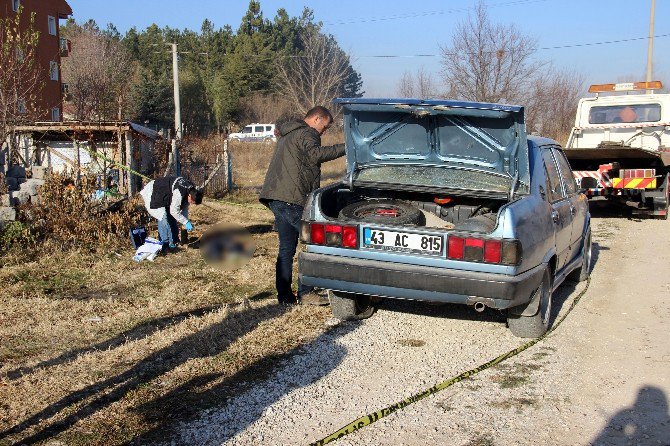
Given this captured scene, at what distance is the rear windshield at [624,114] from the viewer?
15.0m

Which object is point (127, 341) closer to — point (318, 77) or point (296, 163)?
point (296, 163)

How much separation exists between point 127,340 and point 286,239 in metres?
1.80

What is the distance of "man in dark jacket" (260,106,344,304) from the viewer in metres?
6.45

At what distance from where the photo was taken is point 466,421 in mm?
3996

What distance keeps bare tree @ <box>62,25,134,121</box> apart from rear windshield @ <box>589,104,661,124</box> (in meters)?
19.3

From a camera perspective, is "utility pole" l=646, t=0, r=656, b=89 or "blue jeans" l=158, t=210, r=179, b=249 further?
"utility pole" l=646, t=0, r=656, b=89

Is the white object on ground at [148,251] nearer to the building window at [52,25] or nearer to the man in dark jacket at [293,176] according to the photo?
the man in dark jacket at [293,176]

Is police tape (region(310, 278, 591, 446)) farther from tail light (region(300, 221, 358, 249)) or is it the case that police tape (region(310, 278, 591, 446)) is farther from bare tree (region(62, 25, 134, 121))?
bare tree (region(62, 25, 134, 121))

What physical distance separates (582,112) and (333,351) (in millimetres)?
12192

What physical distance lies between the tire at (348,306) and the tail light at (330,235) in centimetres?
63

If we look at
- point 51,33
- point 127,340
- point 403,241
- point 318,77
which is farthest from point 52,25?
point 403,241

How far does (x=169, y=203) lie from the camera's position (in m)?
9.89

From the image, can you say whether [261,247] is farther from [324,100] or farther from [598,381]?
[324,100]

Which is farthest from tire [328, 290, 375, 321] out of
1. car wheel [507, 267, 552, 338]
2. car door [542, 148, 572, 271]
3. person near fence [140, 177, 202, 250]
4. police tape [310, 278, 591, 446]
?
person near fence [140, 177, 202, 250]
